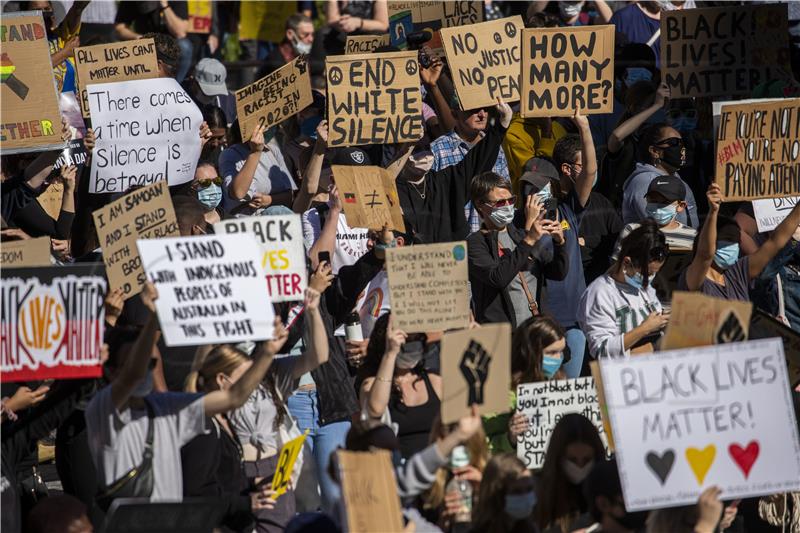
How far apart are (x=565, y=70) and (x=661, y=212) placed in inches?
45.5

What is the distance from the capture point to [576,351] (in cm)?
935

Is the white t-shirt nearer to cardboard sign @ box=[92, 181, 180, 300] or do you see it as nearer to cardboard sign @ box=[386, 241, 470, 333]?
cardboard sign @ box=[92, 181, 180, 300]

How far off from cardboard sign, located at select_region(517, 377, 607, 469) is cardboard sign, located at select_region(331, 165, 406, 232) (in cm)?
136

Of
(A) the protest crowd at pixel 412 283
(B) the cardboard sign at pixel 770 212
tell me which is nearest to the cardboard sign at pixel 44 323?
(A) the protest crowd at pixel 412 283

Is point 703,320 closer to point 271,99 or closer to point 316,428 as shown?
point 316,428

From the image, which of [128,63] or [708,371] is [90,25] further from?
[708,371]

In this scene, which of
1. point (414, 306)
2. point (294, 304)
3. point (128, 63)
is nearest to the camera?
point (414, 306)

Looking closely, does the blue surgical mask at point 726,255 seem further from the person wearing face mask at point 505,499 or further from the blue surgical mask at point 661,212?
the person wearing face mask at point 505,499

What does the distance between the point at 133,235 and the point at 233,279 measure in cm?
99

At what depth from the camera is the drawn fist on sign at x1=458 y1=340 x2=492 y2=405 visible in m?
7.10

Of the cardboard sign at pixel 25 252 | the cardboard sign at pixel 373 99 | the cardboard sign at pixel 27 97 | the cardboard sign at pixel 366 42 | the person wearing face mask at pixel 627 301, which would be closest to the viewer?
the cardboard sign at pixel 25 252

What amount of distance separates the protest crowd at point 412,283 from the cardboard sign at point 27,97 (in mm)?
14

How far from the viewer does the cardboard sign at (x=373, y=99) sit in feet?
31.8

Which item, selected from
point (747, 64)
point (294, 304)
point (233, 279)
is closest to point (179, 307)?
point (233, 279)
